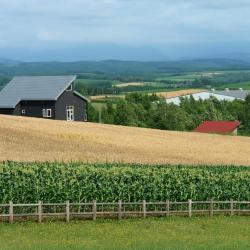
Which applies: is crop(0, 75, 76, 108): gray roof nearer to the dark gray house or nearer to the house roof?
the dark gray house

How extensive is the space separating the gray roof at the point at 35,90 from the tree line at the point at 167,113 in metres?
19.0

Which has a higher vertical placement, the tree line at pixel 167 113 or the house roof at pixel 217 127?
the tree line at pixel 167 113

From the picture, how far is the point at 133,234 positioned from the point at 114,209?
504cm

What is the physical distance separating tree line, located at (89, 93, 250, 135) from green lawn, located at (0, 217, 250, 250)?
66.3 m

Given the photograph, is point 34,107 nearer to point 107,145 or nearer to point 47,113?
point 47,113

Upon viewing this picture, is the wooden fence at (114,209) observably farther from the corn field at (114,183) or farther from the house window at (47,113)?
the house window at (47,113)

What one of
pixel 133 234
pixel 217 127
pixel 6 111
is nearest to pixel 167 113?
pixel 217 127

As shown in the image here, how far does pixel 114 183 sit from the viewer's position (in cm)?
3469

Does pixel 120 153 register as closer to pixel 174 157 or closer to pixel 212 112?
pixel 174 157

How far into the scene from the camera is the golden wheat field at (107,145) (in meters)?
47.5

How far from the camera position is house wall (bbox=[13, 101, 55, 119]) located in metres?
80.2

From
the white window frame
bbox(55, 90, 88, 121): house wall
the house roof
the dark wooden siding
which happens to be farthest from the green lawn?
the house roof

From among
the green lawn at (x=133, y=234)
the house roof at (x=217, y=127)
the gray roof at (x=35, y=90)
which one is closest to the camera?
the green lawn at (x=133, y=234)

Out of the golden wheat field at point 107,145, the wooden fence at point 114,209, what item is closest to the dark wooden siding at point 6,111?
the golden wheat field at point 107,145
